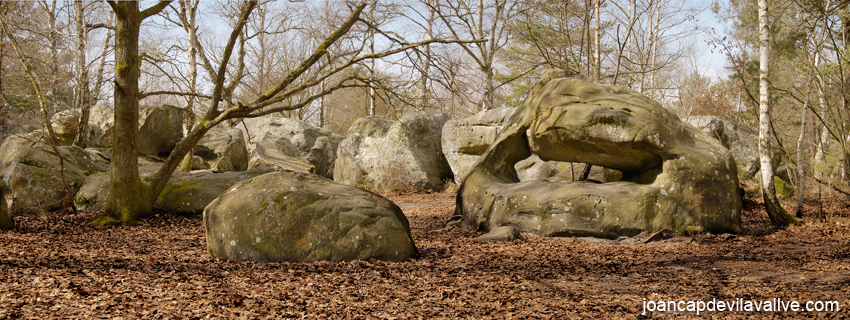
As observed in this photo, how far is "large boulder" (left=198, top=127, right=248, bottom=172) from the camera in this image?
16.9 meters

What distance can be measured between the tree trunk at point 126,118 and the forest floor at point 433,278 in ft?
3.28

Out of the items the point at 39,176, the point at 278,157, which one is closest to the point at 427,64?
the point at 278,157

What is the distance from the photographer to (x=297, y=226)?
5.43m

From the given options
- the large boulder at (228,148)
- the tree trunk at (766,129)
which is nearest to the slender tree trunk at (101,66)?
the large boulder at (228,148)

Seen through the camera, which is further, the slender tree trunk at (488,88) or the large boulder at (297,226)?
the slender tree trunk at (488,88)

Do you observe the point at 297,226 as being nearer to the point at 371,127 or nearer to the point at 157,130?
the point at 157,130

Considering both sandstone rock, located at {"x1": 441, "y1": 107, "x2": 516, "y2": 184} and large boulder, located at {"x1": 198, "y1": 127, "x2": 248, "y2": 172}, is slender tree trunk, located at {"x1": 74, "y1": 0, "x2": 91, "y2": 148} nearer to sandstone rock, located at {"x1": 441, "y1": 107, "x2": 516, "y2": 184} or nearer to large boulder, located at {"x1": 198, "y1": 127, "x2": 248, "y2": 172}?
large boulder, located at {"x1": 198, "y1": 127, "x2": 248, "y2": 172}

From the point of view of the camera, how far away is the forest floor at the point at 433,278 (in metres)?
3.50

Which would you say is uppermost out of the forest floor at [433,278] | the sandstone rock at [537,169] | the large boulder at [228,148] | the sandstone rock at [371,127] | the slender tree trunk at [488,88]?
the slender tree trunk at [488,88]

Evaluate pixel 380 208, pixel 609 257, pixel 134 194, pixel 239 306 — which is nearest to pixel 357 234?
pixel 380 208

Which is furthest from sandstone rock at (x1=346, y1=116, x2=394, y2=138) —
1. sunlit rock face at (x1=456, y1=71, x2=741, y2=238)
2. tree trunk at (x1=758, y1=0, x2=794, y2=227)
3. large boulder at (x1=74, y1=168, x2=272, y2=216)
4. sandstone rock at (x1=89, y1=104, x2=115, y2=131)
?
tree trunk at (x1=758, y1=0, x2=794, y2=227)

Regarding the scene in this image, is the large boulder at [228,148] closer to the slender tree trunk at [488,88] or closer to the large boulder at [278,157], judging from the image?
the large boulder at [278,157]

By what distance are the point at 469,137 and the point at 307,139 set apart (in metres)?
7.79

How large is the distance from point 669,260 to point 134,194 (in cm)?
808
